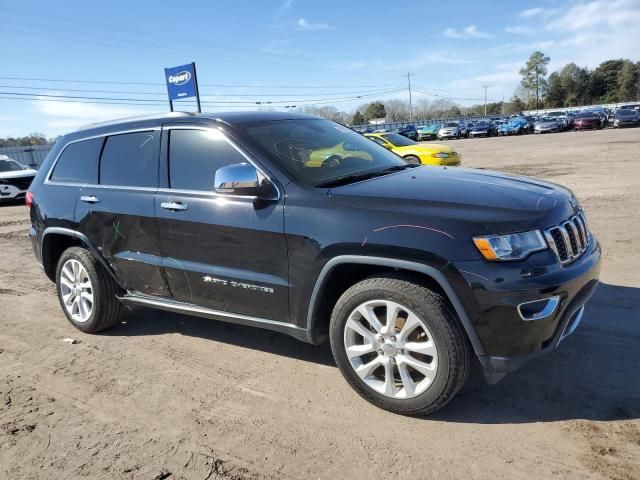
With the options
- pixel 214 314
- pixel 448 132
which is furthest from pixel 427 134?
pixel 214 314

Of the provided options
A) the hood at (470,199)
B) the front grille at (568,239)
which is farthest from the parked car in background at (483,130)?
the front grille at (568,239)

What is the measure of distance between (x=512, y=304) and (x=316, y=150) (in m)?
1.88

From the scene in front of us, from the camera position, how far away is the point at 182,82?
29641 millimetres

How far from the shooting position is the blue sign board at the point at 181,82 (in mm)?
29128

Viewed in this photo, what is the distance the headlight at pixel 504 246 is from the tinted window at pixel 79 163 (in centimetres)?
342

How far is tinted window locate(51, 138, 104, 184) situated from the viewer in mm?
4625

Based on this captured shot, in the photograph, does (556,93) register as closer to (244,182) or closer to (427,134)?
(427,134)

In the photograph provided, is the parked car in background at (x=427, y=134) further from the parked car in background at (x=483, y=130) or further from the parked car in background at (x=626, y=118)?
the parked car in background at (x=626, y=118)

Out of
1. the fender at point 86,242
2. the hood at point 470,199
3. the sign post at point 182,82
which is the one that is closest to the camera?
the hood at point 470,199

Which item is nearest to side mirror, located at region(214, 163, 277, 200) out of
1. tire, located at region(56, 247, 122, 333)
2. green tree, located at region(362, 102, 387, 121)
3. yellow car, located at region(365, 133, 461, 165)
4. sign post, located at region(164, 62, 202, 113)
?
tire, located at region(56, 247, 122, 333)

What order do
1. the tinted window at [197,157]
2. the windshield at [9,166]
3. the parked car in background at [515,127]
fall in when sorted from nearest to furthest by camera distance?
the tinted window at [197,157] < the windshield at [9,166] < the parked car in background at [515,127]

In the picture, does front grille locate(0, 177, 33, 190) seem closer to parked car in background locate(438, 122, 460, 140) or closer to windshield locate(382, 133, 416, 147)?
windshield locate(382, 133, 416, 147)

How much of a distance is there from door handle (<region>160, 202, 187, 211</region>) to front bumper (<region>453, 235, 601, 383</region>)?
209 centimetres

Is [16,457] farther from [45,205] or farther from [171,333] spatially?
[45,205]
